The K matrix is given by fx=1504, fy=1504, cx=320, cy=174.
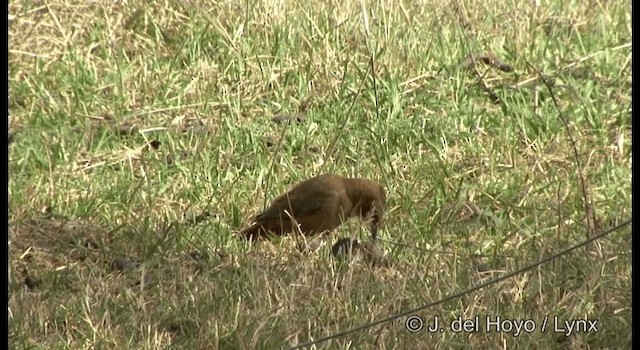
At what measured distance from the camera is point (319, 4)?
6445 millimetres

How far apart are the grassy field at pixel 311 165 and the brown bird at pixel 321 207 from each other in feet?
0.22

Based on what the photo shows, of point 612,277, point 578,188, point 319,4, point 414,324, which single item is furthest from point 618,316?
point 319,4

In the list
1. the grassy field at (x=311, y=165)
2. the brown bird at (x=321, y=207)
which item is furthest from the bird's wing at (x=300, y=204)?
the grassy field at (x=311, y=165)

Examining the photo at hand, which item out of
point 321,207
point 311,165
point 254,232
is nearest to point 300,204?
point 321,207

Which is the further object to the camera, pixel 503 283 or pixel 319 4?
pixel 319 4

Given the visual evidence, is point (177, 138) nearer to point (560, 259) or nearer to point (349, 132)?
point (349, 132)

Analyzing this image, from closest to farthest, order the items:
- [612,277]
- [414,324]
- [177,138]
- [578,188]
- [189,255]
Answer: [414,324], [612,277], [189,255], [578,188], [177,138]

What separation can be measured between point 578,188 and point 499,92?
0.88m

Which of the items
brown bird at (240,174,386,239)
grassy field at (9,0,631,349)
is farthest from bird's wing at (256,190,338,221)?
grassy field at (9,0,631,349)

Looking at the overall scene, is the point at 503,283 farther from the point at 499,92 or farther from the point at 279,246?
the point at 499,92

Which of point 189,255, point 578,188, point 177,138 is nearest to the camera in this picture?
point 189,255

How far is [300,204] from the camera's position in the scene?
4961 mm

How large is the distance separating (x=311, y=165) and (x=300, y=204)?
716mm

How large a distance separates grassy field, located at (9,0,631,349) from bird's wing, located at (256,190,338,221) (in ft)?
0.34
